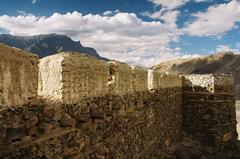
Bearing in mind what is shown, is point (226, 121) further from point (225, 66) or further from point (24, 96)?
point (225, 66)

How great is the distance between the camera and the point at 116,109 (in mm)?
7094

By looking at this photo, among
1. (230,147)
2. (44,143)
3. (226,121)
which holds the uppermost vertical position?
(44,143)

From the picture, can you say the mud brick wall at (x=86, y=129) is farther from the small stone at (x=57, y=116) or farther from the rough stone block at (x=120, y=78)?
the rough stone block at (x=120, y=78)

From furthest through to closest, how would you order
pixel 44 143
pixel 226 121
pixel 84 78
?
pixel 226 121, pixel 84 78, pixel 44 143

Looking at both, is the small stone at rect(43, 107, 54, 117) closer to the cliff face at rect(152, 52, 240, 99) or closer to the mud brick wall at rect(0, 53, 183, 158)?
the mud brick wall at rect(0, 53, 183, 158)

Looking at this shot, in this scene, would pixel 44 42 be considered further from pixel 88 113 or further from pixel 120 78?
pixel 88 113

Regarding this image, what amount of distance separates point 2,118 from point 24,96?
1.68 feet

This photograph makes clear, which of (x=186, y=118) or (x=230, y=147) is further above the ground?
(x=186, y=118)

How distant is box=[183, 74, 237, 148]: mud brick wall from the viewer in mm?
15852

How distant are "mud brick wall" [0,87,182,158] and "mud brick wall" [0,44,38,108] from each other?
0.39 ft

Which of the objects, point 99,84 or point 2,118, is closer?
point 2,118

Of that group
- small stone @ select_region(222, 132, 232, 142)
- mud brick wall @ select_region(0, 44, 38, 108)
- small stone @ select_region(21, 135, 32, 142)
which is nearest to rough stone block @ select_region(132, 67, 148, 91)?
mud brick wall @ select_region(0, 44, 38, 108)

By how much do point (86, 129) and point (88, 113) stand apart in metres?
0.24

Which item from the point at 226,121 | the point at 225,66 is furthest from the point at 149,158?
the point at 225,66
